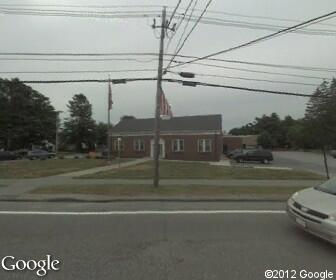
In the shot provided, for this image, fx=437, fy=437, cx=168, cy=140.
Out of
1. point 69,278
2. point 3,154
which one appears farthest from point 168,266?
point 3,154

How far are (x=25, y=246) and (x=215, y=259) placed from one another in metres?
3.22

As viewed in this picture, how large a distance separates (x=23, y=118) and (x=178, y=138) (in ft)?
111

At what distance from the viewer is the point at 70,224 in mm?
9438

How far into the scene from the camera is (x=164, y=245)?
24.8 feet

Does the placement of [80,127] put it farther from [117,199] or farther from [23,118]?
[117,199]

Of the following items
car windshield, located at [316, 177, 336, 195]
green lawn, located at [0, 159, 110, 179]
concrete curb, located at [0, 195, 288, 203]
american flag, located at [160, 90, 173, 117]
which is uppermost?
Answer: american flag, located at [160, 90, 173, 117]

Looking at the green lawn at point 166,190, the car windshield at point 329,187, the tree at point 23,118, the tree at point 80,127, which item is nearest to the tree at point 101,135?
the tree at point 80,127

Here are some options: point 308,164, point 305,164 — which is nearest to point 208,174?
point 305,164

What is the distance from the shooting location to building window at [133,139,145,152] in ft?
197

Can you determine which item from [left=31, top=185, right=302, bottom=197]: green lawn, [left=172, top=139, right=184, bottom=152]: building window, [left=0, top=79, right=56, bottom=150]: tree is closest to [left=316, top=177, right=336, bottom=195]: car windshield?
[left=31, top=185, right=302, bottom=197]: green lawn

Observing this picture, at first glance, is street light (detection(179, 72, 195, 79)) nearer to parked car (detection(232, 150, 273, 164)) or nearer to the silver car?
the silver car

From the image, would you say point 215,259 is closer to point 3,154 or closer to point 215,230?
point 215,230

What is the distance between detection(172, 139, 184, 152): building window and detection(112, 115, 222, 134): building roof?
144 cm

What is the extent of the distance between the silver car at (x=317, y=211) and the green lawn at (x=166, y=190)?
6718 millimetres
